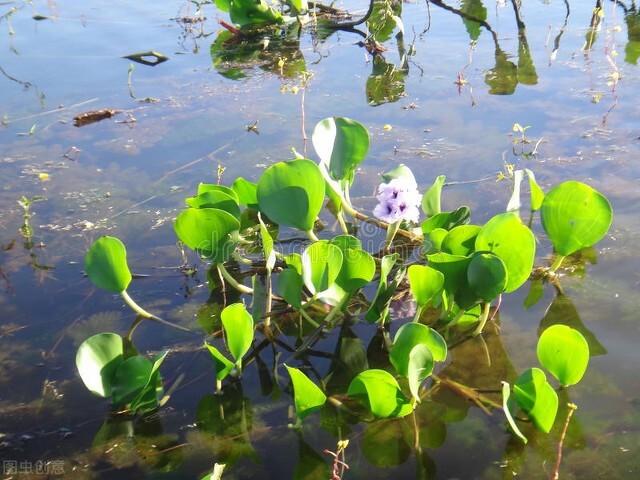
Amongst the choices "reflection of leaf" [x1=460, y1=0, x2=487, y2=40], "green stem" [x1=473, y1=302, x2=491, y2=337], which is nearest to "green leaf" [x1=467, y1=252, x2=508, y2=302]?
"green stem" [x1=473, y1=302, x2=491, y2=337]

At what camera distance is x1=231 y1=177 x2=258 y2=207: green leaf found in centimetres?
241

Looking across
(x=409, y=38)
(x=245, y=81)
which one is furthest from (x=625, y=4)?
(x=245, y=81)

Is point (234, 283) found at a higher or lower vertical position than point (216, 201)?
lower

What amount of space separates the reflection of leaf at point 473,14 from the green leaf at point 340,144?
2318 millimetres

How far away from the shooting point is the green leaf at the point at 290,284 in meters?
1.91

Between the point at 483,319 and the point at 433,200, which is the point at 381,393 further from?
the point at 433,200

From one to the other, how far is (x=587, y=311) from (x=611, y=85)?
179 centimetres

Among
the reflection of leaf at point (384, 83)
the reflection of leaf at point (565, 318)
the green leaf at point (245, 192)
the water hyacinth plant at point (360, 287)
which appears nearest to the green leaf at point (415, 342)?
the water hyacinth plant at point (360, 287)

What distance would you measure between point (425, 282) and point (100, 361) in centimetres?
80

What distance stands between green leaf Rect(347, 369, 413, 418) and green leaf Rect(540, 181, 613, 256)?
70 cm

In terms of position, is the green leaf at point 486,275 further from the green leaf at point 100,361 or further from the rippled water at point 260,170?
the green leaf at point 100,361

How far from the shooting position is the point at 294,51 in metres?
4.30

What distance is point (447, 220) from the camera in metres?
2.14

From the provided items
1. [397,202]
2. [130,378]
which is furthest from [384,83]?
[130,378]
